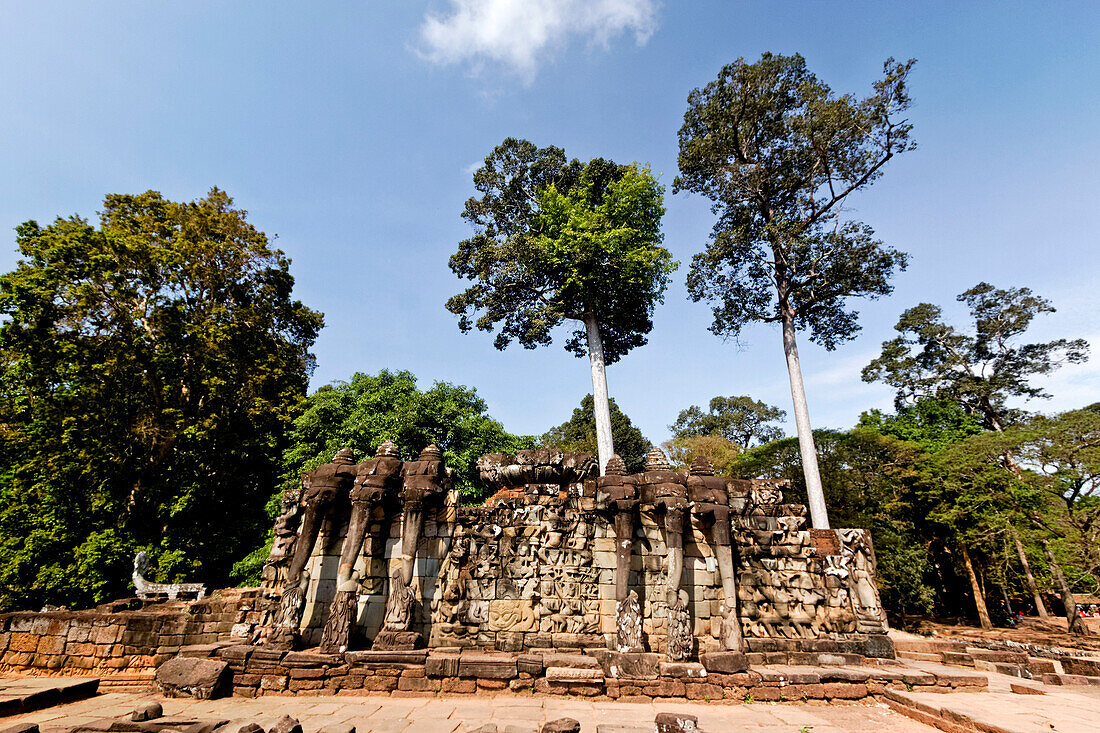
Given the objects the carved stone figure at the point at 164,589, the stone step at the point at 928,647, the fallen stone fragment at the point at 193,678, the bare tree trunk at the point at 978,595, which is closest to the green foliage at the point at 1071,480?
the bare tree trunk at the point at 978,595

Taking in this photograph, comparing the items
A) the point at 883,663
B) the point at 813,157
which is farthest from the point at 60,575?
the point at 813,157

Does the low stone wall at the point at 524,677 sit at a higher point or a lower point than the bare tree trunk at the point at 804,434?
lower

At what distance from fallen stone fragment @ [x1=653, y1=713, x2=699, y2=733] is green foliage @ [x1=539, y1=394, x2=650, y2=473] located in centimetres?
2345

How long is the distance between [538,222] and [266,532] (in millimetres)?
13825

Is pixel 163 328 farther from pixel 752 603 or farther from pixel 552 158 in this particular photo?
pixel 752 603

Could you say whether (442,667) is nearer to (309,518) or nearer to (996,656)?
(309,518)

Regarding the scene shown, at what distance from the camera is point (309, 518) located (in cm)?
716

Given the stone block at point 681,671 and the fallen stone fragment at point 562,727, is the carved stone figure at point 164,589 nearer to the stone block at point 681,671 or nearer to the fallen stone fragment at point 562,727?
the fallen stone fragment at point 562,727

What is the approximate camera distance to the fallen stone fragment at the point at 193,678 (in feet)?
18.9

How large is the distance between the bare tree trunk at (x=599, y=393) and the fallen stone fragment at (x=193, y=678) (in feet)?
32.0

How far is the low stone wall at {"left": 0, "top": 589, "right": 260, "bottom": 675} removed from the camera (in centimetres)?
754

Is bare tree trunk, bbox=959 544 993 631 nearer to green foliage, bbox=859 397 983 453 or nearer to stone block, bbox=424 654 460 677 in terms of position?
green foliage, bbox=859 397 983 453

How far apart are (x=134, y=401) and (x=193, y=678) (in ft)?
39.7

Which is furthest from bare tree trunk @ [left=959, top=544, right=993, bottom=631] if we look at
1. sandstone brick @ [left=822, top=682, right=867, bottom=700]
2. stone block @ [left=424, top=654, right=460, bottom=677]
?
stone block @ [left=424, top=654, right=460, bottom=677]
